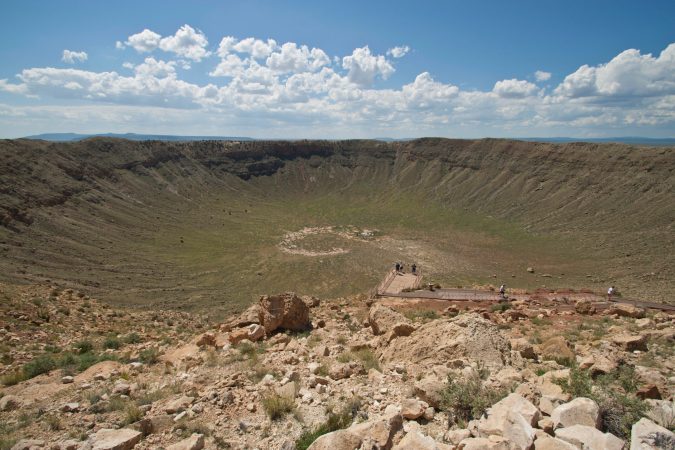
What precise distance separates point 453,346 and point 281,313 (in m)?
7.32

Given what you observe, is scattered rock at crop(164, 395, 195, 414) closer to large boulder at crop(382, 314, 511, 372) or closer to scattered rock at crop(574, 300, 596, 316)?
large boulder at crop(382, 314, 511, 372)

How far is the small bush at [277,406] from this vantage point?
7.39 metres

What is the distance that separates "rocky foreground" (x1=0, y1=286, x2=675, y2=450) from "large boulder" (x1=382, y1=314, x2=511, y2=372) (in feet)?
0.12

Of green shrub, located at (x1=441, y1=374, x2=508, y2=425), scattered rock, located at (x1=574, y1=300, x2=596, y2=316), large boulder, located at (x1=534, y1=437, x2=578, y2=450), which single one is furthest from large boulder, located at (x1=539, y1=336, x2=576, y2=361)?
scattered rock, located at (x1=574, y1=300, x2=596, y2=316)

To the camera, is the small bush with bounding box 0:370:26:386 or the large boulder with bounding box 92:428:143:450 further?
the small bush with bounding box 0:370:26:386

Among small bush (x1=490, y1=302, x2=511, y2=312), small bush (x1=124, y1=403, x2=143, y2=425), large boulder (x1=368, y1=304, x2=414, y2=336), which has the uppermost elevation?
small bush (x1=124, y1=403, x2=143, y2=425)

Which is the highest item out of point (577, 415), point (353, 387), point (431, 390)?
point (577, 415)

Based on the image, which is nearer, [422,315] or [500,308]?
[422,315]

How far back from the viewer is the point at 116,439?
675 centimetres

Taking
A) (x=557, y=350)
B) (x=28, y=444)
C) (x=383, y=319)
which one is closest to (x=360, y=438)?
(x=28, y=444)

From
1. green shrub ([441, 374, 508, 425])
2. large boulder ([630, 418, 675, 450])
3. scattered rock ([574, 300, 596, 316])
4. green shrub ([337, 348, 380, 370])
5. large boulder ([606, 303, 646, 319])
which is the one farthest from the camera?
scattered rock ([574, 300, 596, 316])

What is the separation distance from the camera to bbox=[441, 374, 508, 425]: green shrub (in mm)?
6375

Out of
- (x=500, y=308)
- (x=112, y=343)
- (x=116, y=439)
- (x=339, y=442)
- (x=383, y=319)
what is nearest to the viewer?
(x=339, y=442)

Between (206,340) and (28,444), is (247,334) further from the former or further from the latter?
(28,444)
